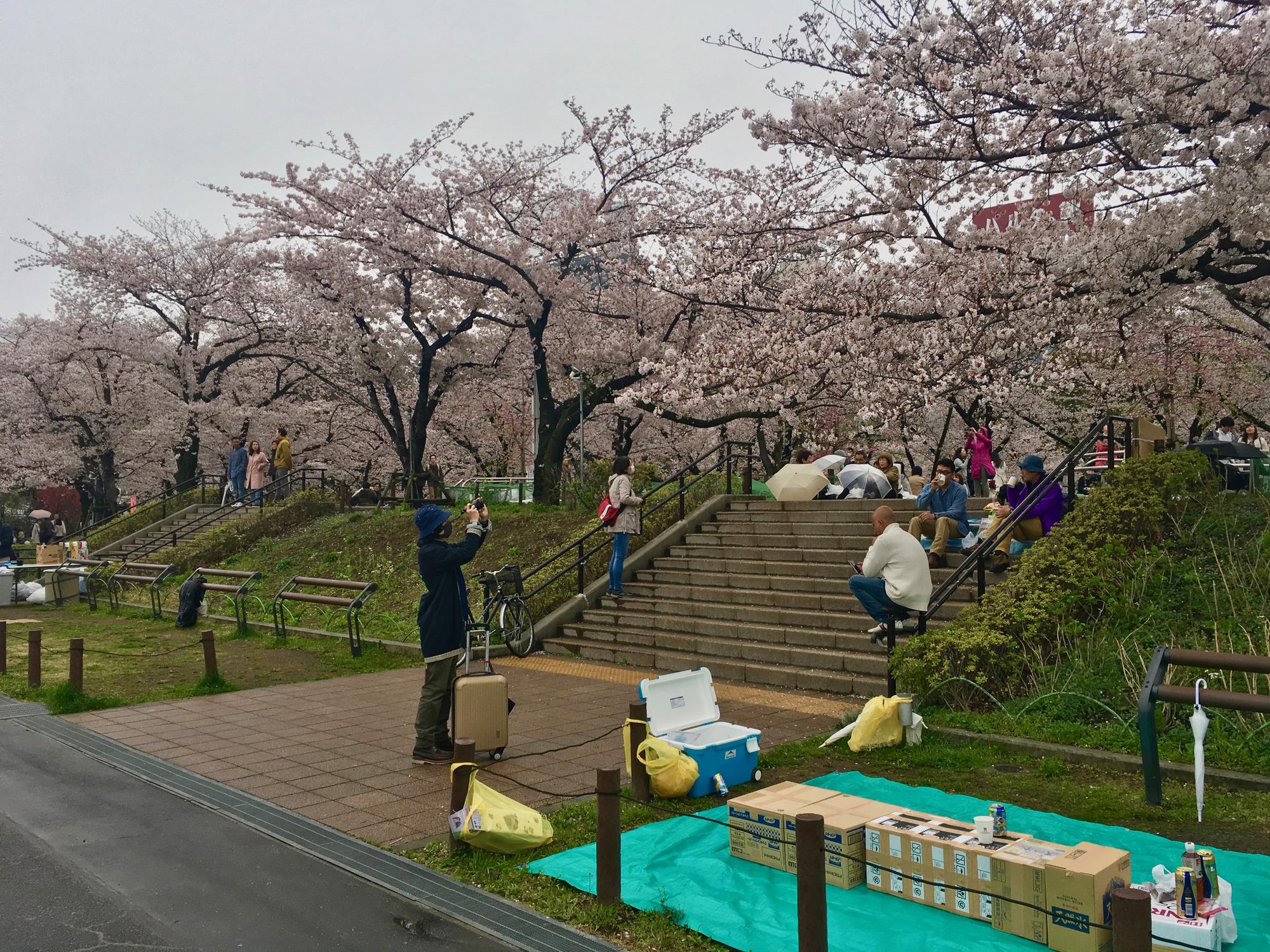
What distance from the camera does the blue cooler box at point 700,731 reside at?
21.4ft

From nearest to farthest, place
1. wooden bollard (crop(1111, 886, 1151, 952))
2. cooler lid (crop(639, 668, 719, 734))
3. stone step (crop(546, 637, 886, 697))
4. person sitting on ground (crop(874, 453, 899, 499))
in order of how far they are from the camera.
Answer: wooden bollard (crop(1111, 886, 1151, 952))
cooler lid (crop(639, 668, 719, 734))
stone step (crop(546, 637, 886, 697))
person sitting on ground (crop(874, 453, 899, 499))

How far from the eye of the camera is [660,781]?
631 centimetres

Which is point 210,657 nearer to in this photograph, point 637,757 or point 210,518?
point 637,757

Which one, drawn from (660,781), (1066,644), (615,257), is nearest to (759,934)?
(660,781)

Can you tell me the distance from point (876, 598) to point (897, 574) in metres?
0.38

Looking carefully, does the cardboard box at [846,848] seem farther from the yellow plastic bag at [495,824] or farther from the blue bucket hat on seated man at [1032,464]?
the blue bucket hat on seated man at [1032,464]

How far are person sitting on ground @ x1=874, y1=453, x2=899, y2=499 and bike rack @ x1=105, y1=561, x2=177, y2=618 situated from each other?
42.8ft

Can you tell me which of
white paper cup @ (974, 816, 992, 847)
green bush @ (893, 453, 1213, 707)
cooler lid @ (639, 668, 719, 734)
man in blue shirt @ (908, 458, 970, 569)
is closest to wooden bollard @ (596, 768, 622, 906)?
white paper cup @ (974, 816, 992, 847)

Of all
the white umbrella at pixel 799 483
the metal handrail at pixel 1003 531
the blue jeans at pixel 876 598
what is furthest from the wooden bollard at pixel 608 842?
the white umbrella at pixel 799 483

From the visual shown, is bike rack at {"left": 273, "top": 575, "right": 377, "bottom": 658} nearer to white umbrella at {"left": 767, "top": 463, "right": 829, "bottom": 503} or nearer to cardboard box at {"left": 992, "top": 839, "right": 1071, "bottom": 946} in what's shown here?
white umbrella at {"left": 767, "top": 463, "right": 829, "bottom": 503}

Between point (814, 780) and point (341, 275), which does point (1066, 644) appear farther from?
point (341, 275)

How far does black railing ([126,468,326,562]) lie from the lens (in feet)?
83.7

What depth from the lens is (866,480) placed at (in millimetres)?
15680

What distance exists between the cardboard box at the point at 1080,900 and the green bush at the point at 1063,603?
4.05 m
